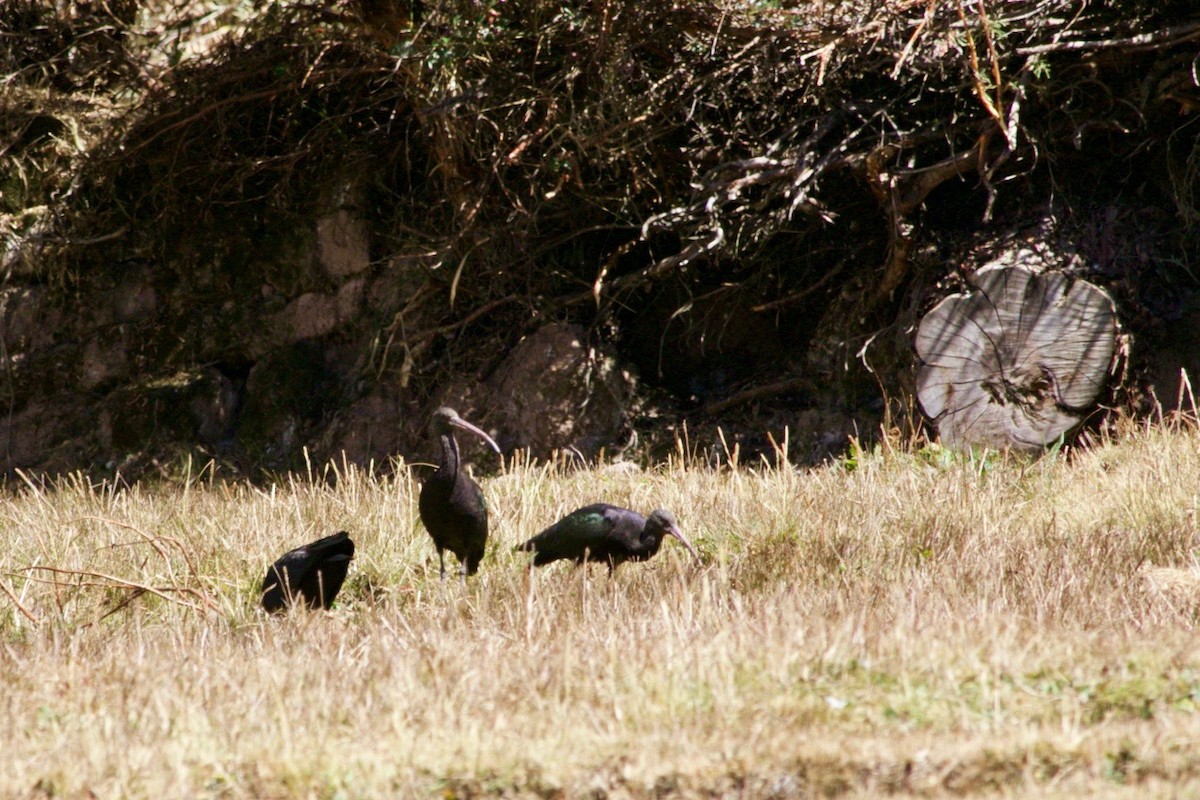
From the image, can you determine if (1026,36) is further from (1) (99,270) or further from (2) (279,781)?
(1) (99,270)

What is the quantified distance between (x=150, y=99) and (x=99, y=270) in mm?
1678

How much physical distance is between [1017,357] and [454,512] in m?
4.16

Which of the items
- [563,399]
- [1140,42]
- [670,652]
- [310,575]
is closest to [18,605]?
[310,575]

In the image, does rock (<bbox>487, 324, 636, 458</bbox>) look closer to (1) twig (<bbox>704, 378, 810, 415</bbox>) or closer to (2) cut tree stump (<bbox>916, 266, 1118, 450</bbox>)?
(1) twig (<bbox>704, 378, 810, 415</bbox>)

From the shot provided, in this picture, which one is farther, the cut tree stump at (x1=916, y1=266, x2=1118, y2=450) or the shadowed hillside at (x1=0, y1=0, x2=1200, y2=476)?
the shadowed hillside at (x1=0, y1=0, x2=1200, y2=476)

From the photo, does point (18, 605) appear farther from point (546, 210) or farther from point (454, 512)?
point (546, 210)

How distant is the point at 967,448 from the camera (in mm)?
8391

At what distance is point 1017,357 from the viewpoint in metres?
8.40

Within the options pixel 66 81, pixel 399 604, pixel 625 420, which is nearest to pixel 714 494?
pixel 399 604

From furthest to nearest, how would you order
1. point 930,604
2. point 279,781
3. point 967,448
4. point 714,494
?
point 967,448 < point 714,494 < point 930,604 < point 279,781

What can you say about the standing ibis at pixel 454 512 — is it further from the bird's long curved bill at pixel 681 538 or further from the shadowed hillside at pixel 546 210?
the shadowed hillside at pixel 546 210

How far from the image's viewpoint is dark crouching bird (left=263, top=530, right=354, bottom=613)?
5895 mm

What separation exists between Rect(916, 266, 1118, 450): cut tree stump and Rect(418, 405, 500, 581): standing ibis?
3591mm

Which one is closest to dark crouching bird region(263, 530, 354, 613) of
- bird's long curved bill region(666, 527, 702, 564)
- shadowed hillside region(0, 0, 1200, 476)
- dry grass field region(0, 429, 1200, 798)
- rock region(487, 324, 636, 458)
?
dry grass field region(0, 429, 1200, 798)
